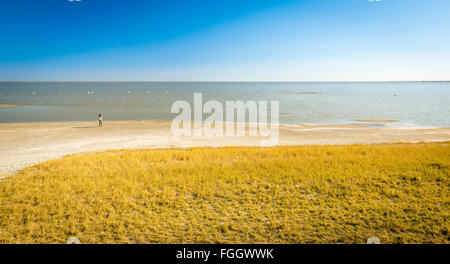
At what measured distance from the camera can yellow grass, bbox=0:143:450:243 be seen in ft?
25.8

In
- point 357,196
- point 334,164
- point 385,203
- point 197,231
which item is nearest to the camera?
point 197,231

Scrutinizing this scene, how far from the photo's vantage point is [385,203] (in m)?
9.75

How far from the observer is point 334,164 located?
1470 centimetres

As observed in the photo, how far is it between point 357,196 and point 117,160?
46.5ft

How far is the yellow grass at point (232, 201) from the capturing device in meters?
7.87

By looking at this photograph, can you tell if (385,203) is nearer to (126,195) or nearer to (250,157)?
(250,157)

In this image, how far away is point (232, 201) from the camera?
33.5ft
